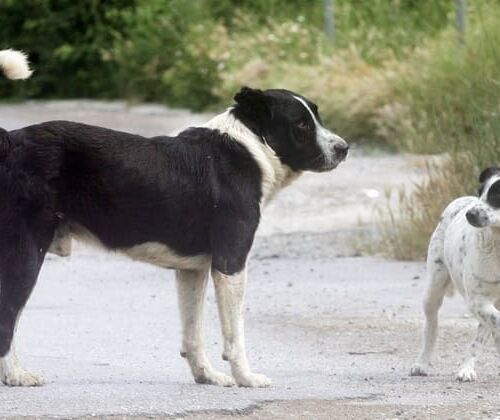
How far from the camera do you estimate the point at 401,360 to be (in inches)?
356

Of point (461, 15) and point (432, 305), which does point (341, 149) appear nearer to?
point (432, 305)

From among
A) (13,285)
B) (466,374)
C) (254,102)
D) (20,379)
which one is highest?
(254,102)

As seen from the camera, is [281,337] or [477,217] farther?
[281,337]

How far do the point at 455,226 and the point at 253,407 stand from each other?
2.02m

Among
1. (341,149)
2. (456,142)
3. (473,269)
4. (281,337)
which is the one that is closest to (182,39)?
(456,142)

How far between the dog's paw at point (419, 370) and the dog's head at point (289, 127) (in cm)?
127

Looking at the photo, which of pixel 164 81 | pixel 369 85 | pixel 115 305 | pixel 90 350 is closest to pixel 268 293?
pixel 115 305

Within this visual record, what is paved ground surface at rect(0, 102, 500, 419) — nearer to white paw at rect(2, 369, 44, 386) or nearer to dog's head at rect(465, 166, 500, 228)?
white paw at rect(2, 369, 44, 386)

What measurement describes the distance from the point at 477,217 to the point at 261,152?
1189 millimetres

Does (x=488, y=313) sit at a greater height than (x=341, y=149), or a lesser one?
lesser

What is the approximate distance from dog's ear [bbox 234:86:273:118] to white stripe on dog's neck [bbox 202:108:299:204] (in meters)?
0.09

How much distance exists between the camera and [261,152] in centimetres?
795

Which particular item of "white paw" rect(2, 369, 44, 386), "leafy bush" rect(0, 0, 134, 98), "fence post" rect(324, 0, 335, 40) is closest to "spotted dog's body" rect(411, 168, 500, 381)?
"white paw" rect(2, 369, 44, 386)

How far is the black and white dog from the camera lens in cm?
743
